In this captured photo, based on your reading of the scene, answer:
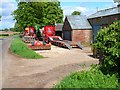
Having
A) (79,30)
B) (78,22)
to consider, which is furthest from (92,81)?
(78,22)

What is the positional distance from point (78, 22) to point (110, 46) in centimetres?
2988

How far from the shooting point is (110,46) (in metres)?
10.4

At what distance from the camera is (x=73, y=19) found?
134 feet

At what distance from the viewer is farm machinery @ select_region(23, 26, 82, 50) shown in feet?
99.2

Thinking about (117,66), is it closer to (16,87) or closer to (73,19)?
Answer: (16,87)

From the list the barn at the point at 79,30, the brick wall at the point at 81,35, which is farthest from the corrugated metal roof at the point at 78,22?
the brick wall at the point at 81,35

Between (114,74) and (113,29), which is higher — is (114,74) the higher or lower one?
the lower one

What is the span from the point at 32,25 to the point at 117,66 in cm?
4905

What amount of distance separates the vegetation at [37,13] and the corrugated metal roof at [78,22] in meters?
16.2

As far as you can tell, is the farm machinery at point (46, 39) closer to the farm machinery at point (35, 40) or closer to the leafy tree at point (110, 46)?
the farm machinery at point (35, 40)

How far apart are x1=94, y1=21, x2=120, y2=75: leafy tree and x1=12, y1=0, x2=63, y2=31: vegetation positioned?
4593 cm

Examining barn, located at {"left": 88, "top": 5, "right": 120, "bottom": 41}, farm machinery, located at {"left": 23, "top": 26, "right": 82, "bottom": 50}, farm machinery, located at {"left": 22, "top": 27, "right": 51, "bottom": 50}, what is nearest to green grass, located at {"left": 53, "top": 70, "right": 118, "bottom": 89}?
barn, located at {"left": 88, "top": 5, "right": 120, "bottom": 41}

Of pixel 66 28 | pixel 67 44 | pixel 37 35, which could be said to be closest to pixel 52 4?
pixel 37 35

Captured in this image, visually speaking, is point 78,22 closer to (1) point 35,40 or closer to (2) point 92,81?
(1) point 35,40
